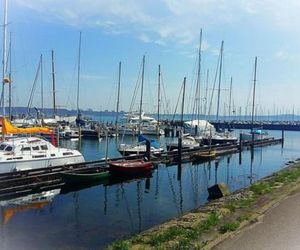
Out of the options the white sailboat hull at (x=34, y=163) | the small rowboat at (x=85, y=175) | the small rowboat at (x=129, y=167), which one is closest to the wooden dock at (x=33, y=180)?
the small rowboat at (x=85, y=175)

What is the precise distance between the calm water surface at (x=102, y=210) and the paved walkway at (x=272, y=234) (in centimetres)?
574

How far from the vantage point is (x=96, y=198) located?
2322 cm

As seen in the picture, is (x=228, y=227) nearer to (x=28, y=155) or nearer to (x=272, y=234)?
(x=272, y=234)

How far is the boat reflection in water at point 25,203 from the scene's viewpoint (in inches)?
753

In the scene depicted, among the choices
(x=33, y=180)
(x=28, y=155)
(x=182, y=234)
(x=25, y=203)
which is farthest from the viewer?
(x=28, y=155)

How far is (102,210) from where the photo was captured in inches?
791

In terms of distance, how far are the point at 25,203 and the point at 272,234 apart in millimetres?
14753

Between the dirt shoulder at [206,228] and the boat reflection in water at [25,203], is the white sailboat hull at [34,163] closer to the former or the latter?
the boat reflection in water at [25,203]

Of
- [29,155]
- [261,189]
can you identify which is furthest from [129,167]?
[261,189]

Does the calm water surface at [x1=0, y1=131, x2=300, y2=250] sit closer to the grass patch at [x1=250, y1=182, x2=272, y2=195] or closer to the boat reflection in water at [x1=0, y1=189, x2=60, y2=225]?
the boat reflection in water at [x1=0, y1=189, x2=60, y2=225]

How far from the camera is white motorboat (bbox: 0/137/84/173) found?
1039 inches

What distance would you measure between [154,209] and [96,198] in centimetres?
416

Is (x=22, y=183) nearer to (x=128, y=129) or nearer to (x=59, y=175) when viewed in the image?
(x=59, y=175)

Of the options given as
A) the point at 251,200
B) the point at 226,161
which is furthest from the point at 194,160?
the point at 251,200
